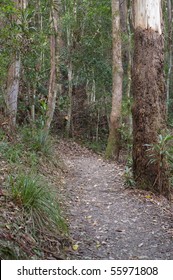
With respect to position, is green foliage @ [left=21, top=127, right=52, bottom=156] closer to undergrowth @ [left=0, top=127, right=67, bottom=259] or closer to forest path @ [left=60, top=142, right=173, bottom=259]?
forest path @ [left=60, top=142, right=173, bottom=259]

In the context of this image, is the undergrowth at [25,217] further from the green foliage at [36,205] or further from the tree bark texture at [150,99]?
the tree bark texture at [150,99]

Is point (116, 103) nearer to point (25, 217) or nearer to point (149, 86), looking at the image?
point (149, 86)

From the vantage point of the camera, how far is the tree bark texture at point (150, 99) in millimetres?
7566

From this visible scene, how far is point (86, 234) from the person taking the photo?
18.6 ft

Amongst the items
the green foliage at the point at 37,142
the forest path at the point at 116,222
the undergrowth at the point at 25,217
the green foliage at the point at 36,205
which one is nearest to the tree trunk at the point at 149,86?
the forest path at the point at 116,222

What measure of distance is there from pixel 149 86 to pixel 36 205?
3688mm

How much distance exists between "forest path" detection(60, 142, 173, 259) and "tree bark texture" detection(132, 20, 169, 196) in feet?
1.48

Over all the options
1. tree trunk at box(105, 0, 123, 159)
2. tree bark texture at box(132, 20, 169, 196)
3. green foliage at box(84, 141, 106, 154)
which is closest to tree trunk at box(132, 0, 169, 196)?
tree bark texture at box(132, 20, 169, 196)

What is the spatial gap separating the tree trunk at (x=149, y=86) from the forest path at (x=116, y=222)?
1.62 feet

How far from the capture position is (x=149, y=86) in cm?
757

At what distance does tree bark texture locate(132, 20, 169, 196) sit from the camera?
24.8ft

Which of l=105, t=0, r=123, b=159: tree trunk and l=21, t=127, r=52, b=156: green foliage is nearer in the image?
l=21, t=127, r=52, b=156: green foliage

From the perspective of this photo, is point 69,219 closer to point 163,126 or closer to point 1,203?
point 1,203

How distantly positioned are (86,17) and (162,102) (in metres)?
10.9
